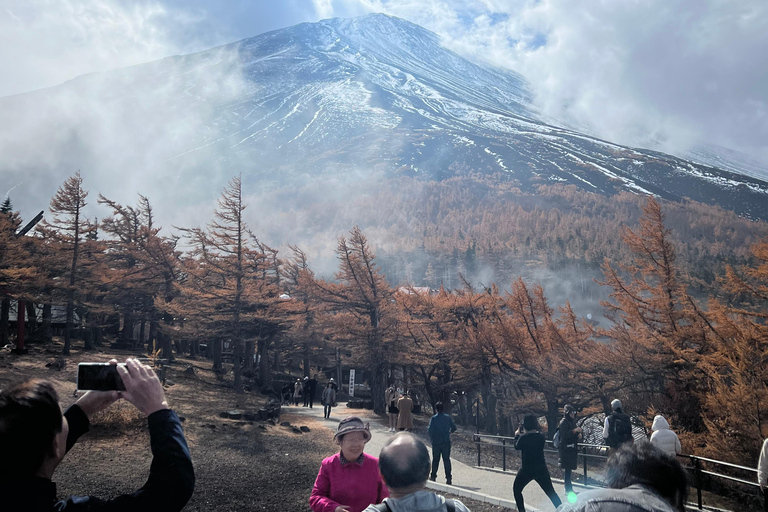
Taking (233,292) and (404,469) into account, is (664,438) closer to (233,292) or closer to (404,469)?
(404,469)

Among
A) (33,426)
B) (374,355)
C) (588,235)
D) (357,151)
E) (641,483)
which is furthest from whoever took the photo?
(357,151)

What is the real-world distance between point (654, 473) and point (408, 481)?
3.49 feet

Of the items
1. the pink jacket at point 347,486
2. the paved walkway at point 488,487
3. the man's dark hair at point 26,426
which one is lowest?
the paved walkway at point 488,487

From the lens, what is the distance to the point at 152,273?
30.3 m

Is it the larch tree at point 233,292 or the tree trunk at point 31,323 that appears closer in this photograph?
the larch tree at point 233,292

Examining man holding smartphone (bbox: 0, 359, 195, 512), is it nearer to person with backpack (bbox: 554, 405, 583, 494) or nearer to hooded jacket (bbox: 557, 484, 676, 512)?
hooded jacket (bbox: 557, 484, 676, 512)

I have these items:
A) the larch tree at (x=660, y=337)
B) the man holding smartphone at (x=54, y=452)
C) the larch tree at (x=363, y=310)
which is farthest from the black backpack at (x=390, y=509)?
the larch tree at (x=363, y=310)

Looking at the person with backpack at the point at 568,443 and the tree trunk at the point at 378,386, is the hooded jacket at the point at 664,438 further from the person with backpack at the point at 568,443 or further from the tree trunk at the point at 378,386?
the tree trunk at the point at 378,386

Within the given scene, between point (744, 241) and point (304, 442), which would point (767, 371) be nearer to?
point (304, 442)

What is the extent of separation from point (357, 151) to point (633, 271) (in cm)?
18159

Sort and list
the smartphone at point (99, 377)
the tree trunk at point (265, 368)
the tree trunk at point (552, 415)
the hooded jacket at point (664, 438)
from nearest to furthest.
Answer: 1. the smartphone at point (99, 377)
2. the hooded jacket at point (664, 438)
3. the tree trunk at point (552, 415)
4. the tree trunk at point (265, 368)

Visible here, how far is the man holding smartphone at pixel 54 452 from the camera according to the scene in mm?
1676

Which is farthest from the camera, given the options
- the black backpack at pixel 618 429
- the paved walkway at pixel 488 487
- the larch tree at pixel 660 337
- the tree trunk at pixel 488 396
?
the tree trunk at pixel 488 396

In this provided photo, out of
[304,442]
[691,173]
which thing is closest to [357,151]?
[691,173]
